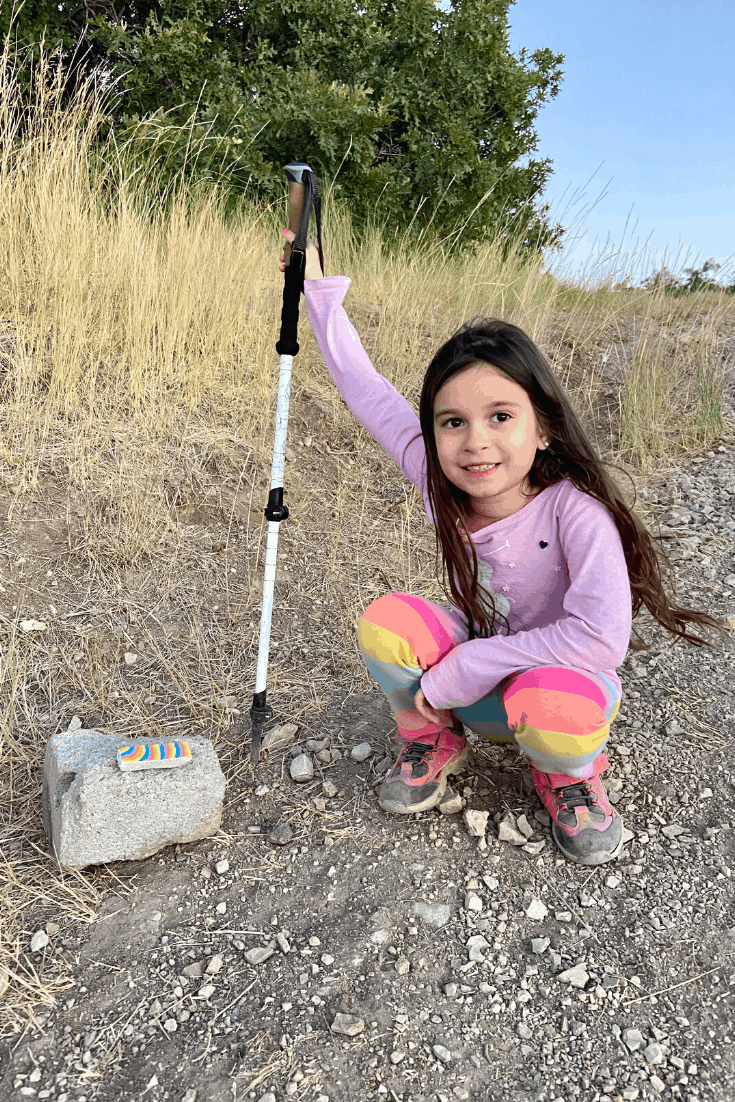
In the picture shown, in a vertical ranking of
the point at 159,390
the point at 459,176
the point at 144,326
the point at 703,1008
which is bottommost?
the point at 703,1008

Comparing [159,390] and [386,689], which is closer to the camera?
[386,689]

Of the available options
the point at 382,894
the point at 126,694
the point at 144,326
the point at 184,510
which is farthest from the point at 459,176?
the point at 382,894

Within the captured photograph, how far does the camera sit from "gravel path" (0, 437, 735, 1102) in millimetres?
1880

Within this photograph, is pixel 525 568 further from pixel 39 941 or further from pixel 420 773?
pixel 39 941

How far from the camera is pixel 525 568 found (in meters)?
2.35

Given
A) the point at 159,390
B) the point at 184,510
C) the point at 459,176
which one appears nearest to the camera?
the point at 184,510

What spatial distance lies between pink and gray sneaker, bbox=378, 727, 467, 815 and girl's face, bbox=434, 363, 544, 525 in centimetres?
89

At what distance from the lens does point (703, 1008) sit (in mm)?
1998

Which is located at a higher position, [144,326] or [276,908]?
[144,326]

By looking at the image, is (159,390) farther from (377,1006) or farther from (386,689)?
(377,1006)

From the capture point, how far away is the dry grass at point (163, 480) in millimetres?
3189

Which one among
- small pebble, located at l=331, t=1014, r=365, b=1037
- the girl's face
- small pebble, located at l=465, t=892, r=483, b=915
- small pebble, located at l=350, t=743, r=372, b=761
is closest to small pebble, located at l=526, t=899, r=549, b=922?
small pebble, located at l=465, t=892, r=483, b=915

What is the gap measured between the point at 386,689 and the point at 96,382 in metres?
2.69

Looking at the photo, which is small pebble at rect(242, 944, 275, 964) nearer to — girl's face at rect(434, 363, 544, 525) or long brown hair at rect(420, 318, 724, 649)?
long brown hair at rect(420, 318, 724, 649)
